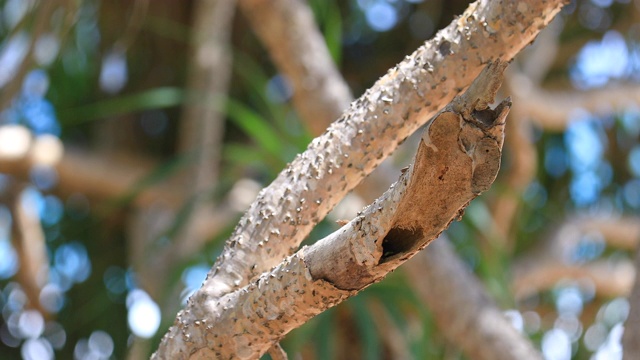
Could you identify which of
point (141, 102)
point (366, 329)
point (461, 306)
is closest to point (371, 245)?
point (461, 306)

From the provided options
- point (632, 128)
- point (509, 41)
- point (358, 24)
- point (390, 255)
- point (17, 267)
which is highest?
point (358, 24)

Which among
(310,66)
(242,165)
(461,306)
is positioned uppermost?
(242,165)

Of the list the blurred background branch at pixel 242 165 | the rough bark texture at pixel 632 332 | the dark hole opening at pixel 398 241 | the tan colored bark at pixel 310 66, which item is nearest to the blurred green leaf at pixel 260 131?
the blurred background branch at pixel 242 165

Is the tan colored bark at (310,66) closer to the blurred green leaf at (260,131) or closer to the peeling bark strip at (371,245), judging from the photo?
the blurred green leaf at (260,131)

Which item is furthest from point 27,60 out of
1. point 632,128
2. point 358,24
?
point 632,128

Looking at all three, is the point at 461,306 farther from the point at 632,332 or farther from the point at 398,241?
the point at 398,241

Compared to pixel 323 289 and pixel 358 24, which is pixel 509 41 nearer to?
pixel 323 289
